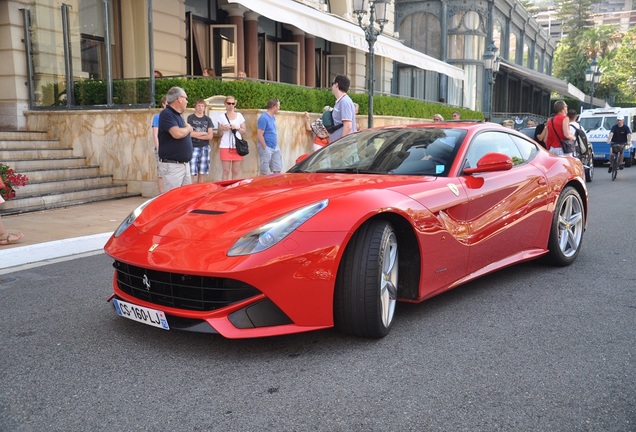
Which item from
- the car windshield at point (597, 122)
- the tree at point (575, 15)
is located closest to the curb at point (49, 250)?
the car windshield at point (597, 122)

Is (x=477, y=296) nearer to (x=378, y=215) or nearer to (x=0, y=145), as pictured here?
(x=378, y=215)

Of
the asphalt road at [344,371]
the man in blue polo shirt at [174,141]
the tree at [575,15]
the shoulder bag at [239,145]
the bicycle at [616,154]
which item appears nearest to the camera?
the asphalt road at [344,371]

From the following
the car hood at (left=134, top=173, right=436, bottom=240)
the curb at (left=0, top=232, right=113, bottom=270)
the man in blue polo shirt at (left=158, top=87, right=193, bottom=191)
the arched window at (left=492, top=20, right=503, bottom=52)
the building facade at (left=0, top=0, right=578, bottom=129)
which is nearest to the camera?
the car hood at (left=134, top=173, right=436, bottom=240)

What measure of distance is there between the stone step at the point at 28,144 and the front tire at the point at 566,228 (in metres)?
9.17

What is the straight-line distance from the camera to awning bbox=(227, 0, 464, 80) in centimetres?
1182

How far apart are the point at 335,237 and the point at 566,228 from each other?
3037mm

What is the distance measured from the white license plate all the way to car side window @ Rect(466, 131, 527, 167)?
2392mm

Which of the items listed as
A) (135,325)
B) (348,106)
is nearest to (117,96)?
(348,106)

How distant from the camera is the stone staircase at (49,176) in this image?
376 inches

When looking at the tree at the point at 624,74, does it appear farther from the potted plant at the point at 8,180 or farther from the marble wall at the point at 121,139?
the potted plant at the point at 8,180

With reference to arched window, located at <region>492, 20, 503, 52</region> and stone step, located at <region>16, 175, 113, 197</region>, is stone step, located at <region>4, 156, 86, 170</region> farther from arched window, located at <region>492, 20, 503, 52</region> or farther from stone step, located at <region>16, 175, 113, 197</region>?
arched window, located at <region>492, 20, 503, 52</region>

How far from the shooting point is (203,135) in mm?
9609

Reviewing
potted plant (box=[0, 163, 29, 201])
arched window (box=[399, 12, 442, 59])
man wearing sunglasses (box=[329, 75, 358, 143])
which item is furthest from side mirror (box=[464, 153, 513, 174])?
arched window (box=[399, 12, 442, 59])

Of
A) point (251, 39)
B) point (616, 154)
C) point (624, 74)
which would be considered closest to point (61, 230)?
point (251, 39)
